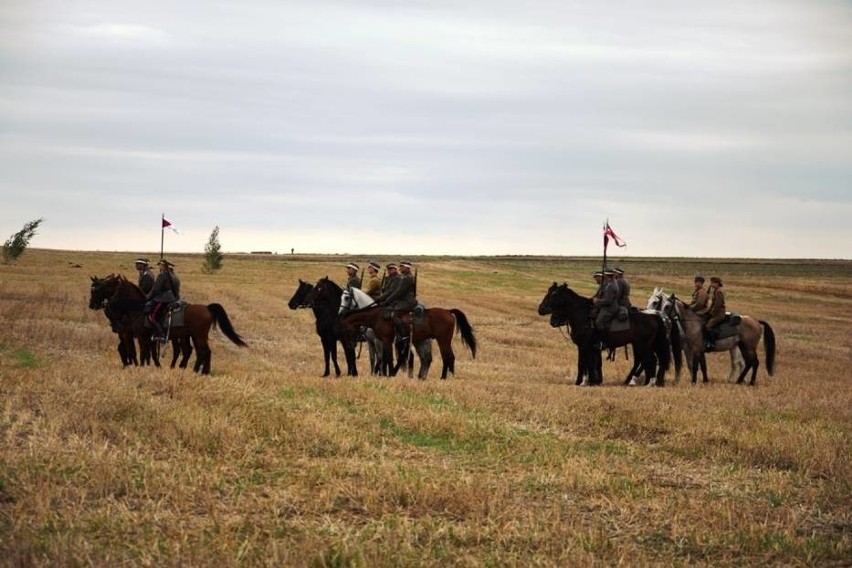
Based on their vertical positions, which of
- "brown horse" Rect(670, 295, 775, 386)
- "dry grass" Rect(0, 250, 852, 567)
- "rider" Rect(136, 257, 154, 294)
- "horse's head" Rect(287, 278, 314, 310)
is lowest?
"dry grass" Rect(0, 250, 852, 567)

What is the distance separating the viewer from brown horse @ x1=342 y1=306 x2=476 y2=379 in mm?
21203

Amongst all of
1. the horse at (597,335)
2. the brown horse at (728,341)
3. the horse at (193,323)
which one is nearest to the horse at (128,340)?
the horse at (193,323)

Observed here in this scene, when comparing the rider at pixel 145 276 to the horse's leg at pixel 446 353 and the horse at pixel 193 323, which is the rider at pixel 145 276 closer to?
the horse at pixel 193 323

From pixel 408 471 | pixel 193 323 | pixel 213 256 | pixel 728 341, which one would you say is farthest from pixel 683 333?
pixel 213 256

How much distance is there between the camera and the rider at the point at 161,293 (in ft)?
66.1

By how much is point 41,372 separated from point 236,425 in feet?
19.7

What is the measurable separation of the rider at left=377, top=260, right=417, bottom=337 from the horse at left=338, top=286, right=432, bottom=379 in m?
0.35

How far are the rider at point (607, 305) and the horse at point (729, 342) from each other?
82.3 inches

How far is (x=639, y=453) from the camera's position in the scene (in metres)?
11.9

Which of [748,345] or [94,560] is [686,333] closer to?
[748,345]

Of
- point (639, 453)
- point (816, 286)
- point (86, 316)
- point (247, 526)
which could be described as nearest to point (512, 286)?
point (816, 286)

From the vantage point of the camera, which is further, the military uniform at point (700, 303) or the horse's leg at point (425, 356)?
the military uniform at point (700, 303)

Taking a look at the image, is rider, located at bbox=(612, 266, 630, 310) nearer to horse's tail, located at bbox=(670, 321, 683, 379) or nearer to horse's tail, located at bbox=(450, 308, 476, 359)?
horse's tail, located at bbox=(670, 321, 683, 379)

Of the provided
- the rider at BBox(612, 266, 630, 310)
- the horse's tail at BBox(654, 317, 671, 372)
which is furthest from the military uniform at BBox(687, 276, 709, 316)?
the rider at BBox(612, 266, 630, 310)
